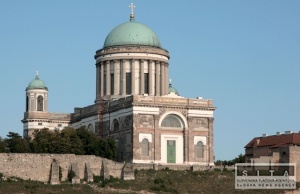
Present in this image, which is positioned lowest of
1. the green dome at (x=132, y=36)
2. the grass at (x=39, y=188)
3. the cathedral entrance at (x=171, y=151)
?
the grass at (x=39, y=188)

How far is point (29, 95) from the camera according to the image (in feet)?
472

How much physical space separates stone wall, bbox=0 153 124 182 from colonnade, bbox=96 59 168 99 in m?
19.2

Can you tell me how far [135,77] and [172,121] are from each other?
8.30 meters

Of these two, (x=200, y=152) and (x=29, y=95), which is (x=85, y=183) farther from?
(x=29, y=95)

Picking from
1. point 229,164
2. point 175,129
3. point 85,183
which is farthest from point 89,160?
point 229,164

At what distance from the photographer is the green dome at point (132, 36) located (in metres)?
136

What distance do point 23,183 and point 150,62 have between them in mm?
31366

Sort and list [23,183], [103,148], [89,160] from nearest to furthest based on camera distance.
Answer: [23,183]
[89,160]
[103,148]

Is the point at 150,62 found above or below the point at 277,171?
above

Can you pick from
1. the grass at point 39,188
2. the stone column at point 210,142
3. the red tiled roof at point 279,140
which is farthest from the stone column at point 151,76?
the grass at point 39,188

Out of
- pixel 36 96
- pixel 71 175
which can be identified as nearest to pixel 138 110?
pixel 71 175

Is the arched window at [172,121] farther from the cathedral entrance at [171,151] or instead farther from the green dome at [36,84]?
the green dome at [36,84]

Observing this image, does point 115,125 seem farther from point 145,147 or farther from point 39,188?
point 39,188

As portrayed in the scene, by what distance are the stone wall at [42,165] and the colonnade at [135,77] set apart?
19.2 meters
